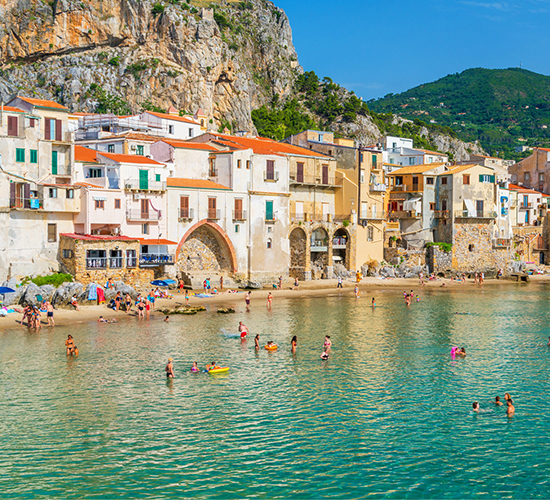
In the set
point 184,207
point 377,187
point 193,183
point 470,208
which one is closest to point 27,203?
point 184,207

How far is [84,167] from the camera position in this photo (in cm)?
5509

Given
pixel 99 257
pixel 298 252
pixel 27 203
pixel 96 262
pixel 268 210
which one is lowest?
pixel 96 262

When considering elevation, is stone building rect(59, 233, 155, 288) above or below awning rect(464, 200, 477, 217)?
below

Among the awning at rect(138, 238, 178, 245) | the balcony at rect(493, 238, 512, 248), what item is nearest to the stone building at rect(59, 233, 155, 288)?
the awning at rect(138, 238, 178, 245)

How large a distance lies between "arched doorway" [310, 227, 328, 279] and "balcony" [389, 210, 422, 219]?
532 inches

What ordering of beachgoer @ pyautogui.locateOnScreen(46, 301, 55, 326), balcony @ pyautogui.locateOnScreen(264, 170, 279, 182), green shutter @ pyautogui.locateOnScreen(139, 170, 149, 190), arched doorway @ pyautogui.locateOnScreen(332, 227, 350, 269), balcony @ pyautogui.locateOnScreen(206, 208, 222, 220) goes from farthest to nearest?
arched doorway @ pyautogui.locateOnScreen(332, 227, 350, 269) → balcony @ pyautogui.locateOnScreen(264, 170, 279, 182) → balcony @ pyautogui.locateOnScreen(206, 208, 222, 220) → green shutter @ pyautogui.locateOnScreen(139, 170, 149, 190) → beachgoer @ pyautogui.locateOnScreen(46, 301, 55, 326)

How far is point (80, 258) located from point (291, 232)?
83.0 ft

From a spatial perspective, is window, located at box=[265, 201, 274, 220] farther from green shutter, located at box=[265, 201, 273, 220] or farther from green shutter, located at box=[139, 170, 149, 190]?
green shutter, located at box=[139, 170, 149, 190]

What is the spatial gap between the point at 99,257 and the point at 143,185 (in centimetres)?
784

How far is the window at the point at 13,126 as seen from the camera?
5072 centimetres

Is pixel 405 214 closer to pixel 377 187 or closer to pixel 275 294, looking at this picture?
pixel 377 187

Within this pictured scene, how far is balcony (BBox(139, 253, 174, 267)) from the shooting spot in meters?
54.6

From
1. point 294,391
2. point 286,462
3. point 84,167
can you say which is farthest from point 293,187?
point 286,462

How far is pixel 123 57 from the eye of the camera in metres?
121
